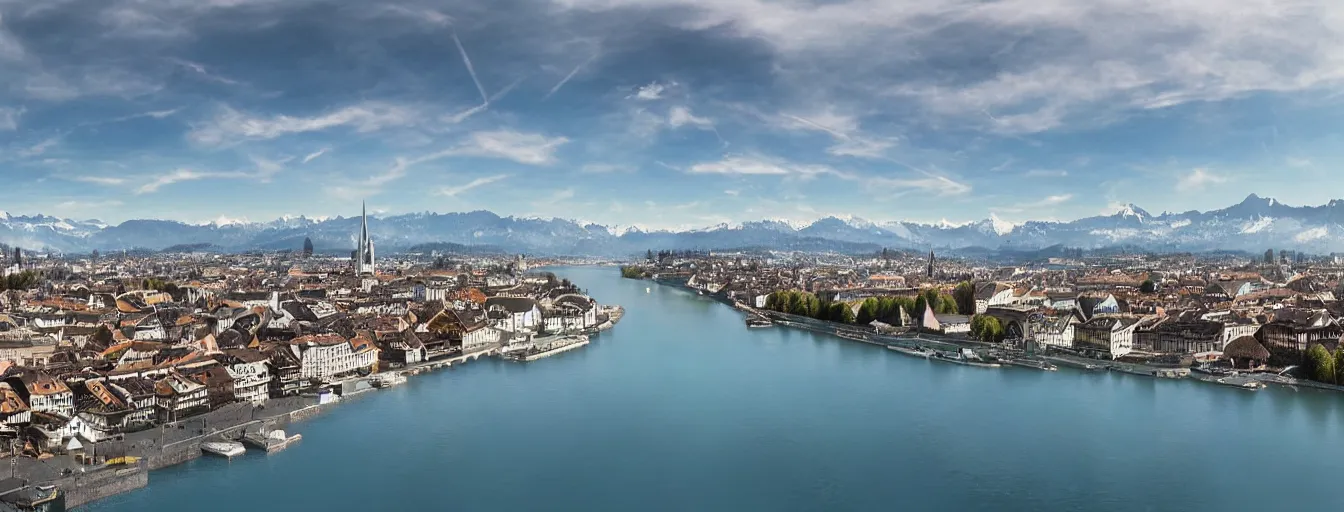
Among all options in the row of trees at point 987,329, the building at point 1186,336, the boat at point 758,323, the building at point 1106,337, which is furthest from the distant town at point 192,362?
the building at point 1186,336

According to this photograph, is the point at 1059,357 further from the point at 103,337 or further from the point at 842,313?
the point at 103,337

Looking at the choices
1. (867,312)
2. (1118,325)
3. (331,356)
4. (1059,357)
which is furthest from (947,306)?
(331,356)

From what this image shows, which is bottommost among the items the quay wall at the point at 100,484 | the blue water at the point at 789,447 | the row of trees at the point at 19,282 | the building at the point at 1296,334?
the blue water at the point at 789,447

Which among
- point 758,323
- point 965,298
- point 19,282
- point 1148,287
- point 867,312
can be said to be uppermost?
point 19,282

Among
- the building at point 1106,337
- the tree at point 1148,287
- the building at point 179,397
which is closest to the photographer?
the building at point 179,397

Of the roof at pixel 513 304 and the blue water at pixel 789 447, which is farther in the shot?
the roof at pixel 513 304

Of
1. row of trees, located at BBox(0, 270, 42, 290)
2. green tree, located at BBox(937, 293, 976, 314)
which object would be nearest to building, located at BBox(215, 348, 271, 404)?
green tree, located at BBox(937, 293, 976, 314)

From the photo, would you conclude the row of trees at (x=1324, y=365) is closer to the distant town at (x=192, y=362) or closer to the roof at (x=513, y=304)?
the distant town at (x=192, y=362)

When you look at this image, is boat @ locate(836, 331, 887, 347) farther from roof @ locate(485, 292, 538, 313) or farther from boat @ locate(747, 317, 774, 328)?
roof @ locate(485, 292, 538, 313)
